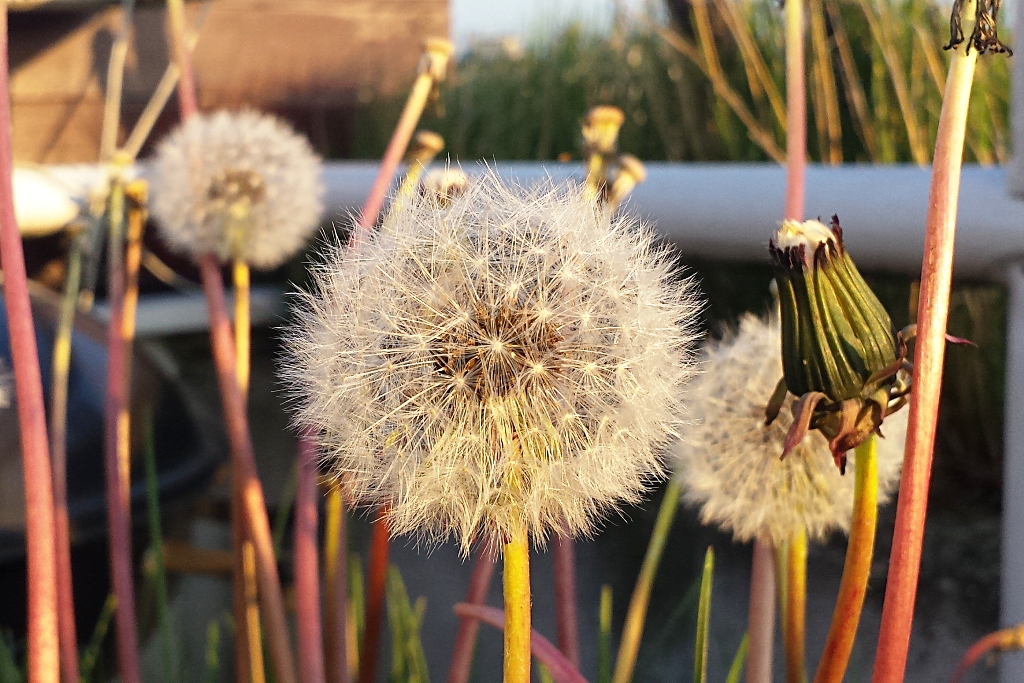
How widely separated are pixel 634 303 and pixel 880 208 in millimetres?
407

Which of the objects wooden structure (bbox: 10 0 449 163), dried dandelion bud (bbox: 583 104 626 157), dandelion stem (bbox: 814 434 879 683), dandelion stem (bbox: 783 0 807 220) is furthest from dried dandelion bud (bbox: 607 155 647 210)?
wooden structure (bbox: 10 0 449 163)

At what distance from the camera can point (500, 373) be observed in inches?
10.3

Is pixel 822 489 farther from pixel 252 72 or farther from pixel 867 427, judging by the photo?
pixel 252 72

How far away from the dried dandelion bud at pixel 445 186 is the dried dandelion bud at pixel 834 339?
11cm

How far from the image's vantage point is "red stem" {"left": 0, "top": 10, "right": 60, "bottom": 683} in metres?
0.30

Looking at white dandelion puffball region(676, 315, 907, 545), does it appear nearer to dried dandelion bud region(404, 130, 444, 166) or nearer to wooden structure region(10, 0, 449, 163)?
dried dandelion bud region(404, 130, 444, 166)

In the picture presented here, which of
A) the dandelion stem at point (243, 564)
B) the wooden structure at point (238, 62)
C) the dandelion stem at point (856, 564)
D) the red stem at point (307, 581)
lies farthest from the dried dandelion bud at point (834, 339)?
the wooden structure at point (238, 62)

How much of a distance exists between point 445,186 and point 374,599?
22cm

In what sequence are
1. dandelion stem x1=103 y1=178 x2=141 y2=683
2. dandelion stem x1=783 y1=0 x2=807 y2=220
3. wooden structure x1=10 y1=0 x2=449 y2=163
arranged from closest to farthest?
dandelion stem x1=783 y1=0 x2=807 y2=220 → dandelion stem x1=103 y1=178 x2=141 y2=683 → wooden structure x1=10 y1=0 x2=449 y2=163

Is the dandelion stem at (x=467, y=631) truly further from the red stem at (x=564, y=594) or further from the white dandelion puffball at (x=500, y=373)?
the white dandelion puffball at (x=500, y=373)

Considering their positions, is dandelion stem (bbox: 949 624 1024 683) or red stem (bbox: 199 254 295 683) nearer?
dandelion stem (bbox: 949 624 1024 683)

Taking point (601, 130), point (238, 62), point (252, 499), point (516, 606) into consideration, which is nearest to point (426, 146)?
point (601, 130)

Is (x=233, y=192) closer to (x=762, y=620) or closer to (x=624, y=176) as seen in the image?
(x=624, y=176)

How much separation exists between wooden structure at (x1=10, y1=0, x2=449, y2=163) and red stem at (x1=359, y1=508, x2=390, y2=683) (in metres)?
1.30
